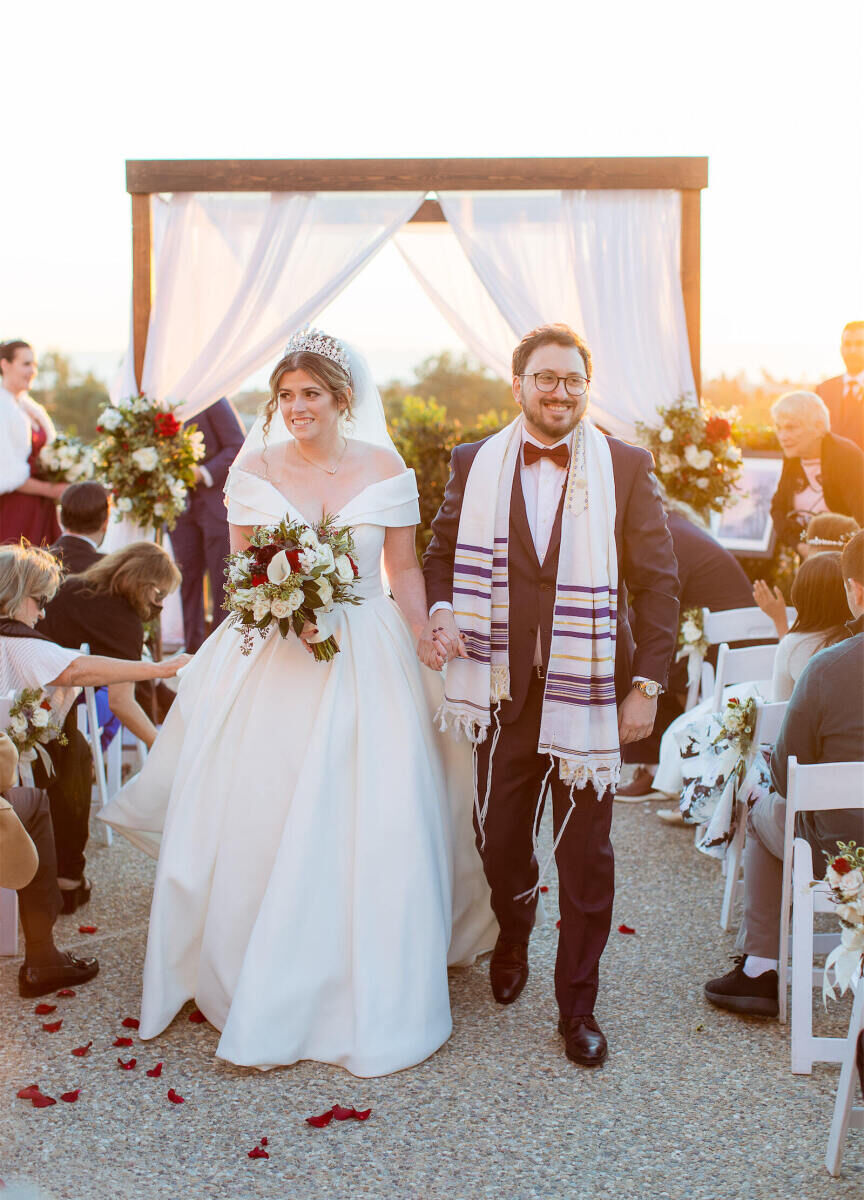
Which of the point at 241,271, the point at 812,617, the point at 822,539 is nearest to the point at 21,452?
the point at 241,271

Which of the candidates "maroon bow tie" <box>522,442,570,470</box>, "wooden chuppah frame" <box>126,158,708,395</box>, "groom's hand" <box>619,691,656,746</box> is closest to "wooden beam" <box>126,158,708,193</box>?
"wooden chuppah frame" <box>126,158,708,395</box>

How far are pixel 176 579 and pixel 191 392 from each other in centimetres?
318

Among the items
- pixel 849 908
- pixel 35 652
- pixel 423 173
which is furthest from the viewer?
pixel 423 173

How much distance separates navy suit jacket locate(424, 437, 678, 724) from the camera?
3330mm

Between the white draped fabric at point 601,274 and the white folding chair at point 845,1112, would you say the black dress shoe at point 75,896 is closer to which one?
the white folding chair at point 845,1112

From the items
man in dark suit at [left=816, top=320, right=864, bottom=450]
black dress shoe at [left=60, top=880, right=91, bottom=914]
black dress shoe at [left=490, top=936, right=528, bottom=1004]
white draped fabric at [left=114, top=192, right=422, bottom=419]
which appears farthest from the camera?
white draped fabric at [left=114, top=192, right=422, bottom=419]

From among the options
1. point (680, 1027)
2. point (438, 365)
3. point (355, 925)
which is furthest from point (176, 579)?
point (438, 365)

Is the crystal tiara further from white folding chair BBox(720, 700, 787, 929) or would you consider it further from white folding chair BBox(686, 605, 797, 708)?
white folding chair BBox(686, 605, 797, 708)

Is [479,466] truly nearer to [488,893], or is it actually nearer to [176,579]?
[488,893]

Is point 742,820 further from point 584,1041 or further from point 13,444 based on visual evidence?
point 13,444

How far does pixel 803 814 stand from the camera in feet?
11.6

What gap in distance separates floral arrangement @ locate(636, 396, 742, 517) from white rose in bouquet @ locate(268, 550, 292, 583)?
478 centimetres

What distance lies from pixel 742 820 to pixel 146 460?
15.0 ft

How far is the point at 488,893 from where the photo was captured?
13.0 ft
